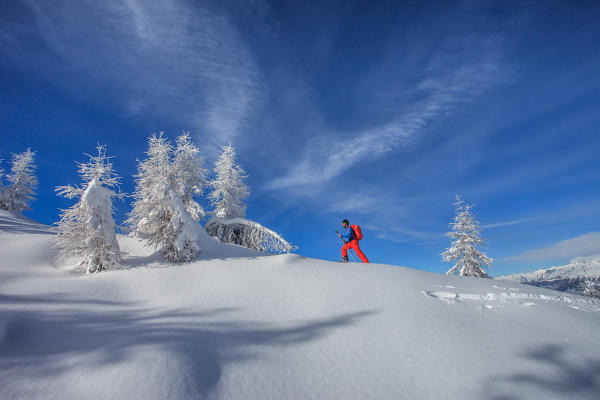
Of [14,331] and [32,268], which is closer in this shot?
[14,331]

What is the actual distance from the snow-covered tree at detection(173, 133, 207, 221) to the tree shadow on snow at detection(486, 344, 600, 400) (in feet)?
52.8

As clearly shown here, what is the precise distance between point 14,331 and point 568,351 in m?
7.96

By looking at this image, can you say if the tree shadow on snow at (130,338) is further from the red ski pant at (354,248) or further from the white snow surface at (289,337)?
the red ski pant at (354,248)

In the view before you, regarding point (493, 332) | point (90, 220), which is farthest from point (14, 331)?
point (493, 332)

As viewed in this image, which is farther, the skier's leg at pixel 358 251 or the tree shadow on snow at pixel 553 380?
the skier's leg at pixel 358 251

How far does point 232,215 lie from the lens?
18094 mm

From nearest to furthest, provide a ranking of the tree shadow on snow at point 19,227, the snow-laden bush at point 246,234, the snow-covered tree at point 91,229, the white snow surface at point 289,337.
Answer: the white snow surface at point 289,337
the snow-covered tree at point 91,229
the tree shadow on snow at point 19,227
the snow-laden bush at point 246,234

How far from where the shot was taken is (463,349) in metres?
3.68

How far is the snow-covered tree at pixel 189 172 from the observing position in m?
16.7

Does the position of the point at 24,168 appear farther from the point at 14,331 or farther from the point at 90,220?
the point at 14,331

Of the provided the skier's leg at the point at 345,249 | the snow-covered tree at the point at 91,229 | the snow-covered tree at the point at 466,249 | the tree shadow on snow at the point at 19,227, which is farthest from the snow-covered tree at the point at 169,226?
the snow-covered tree at the point at 466,249

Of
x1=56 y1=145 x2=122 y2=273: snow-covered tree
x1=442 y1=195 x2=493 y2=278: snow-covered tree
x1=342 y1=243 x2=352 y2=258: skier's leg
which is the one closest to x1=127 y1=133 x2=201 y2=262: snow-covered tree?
x1=56 y1=145 x2=122 y2=273: snow-covered tree

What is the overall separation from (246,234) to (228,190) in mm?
3988

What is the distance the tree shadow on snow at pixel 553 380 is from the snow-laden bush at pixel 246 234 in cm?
1159
